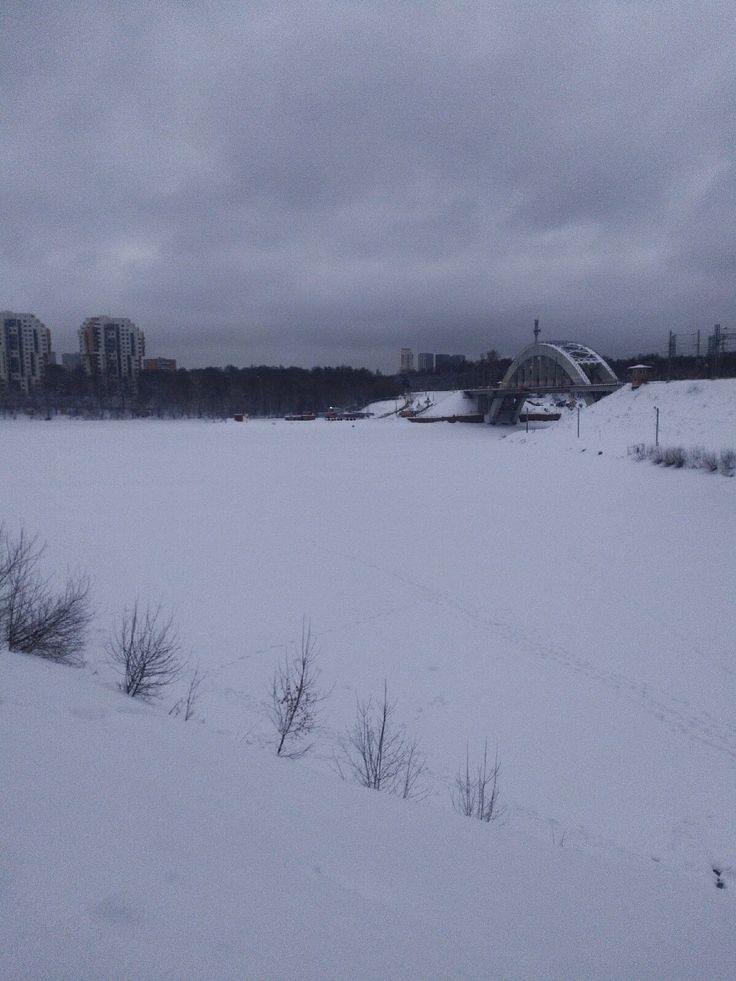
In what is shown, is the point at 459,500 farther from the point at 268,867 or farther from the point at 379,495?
the point at 268,867

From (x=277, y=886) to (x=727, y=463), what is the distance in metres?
28.8

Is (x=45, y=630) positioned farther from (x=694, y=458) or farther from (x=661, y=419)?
(x=661, y=419)

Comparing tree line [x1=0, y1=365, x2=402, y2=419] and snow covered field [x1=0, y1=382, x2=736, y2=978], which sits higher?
tree line [x1=0, y1=365, x2=402, y2=419]

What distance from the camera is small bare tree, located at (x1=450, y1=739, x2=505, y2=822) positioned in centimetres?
539

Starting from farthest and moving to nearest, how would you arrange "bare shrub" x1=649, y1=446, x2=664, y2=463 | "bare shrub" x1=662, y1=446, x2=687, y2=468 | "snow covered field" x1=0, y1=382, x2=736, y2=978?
"bare shrub" x1=649, y1=446, x2=664, y2=463 → "bare shrub" x1=662, y1=446, x2=687, y2=468 → "snow covered field" x1=0, y1=382, x2=736, y2=978

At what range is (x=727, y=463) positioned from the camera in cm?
2645

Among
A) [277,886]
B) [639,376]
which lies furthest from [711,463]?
[639,376]

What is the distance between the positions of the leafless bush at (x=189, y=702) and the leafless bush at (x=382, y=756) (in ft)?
6.38

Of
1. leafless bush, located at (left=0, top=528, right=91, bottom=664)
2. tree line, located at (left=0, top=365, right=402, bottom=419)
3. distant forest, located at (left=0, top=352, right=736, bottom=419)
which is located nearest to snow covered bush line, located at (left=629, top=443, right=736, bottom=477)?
leafless bush, located at (left=0, top=528, right=91, bottom=664)

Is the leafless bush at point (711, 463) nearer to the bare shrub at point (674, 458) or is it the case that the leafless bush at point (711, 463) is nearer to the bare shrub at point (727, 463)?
the bare shrub at point (727, 463)

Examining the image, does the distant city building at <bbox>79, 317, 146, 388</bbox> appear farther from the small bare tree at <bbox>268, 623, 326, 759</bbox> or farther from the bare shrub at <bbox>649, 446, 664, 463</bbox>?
the small bare tree at <bbox>268, 623, 326, 759</bbox>

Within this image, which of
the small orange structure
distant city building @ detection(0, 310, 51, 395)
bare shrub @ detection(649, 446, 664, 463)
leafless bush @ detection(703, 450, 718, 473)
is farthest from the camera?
distant city building @ detection(0, 310, 51, 395)

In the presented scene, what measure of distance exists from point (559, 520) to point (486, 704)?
524 inches

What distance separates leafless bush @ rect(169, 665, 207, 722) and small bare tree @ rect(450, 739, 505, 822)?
3.19 m
